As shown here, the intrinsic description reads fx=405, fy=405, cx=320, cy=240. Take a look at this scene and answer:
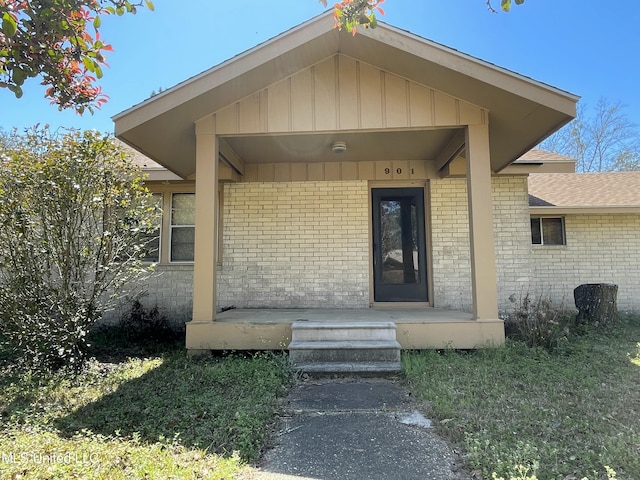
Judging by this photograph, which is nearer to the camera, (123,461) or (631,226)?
(123,461)

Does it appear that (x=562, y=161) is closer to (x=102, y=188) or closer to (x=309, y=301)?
(x=309, y=301)

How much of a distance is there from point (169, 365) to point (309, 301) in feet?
9.47

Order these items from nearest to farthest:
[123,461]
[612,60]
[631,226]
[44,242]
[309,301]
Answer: [123,461] < [44,242] < [309,301] < [631,226] < [612,60]

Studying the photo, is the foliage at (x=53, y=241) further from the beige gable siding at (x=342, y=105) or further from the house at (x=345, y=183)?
the beige gable siding at (x=342, y=105)

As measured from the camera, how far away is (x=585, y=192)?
9172 mm

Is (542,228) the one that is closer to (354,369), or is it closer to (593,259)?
(593,259)

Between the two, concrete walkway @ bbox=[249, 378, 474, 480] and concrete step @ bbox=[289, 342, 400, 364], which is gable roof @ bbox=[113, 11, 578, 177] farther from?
concrete walkway @ bbox=[249, 378, 474, 480]

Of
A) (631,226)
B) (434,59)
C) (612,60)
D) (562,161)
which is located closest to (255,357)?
(434,59)

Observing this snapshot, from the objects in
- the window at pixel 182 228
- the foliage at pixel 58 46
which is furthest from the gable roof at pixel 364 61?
the window at pixel 182 228

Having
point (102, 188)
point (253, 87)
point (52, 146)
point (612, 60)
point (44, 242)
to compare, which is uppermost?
point (612, 60)

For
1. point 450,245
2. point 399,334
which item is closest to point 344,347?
point 399,334

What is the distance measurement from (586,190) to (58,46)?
1034cm

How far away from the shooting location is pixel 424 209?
7.42m

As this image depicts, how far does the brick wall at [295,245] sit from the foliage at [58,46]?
4.64 metres
